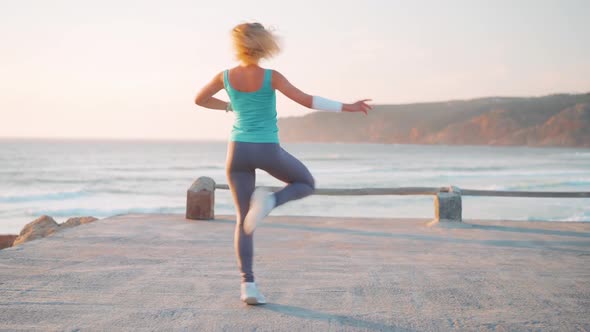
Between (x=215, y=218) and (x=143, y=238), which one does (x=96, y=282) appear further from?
(x=215, y=218)

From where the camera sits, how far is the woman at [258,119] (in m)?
3.37

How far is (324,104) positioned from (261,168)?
1.73 ft

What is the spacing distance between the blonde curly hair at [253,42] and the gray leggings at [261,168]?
527 millimetres

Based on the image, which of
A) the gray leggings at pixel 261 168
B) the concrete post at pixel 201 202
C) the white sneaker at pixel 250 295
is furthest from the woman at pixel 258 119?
the concrete post at pixel 201 202

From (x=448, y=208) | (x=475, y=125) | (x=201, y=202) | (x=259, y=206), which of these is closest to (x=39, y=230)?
(x=201, y=202)

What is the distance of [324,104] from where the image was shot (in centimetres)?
337

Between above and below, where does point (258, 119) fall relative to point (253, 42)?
below

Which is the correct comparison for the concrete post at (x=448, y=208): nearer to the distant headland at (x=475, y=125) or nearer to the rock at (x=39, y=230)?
the rock at (x=39, y=230)

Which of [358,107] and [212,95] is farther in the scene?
[212,95]

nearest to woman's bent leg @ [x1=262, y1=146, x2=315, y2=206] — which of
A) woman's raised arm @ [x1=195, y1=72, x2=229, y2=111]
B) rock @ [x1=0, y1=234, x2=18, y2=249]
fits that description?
woman's raised arm @ [x1=195, y1=72, x2=229, y2=111]

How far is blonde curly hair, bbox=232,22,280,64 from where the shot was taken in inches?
134

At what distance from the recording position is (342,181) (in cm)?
4144

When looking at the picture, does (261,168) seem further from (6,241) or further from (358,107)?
(6,241)

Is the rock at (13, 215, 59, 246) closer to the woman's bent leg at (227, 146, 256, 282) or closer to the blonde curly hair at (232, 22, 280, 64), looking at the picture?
the woman's bent leg at (227, 146, 256, 282)
